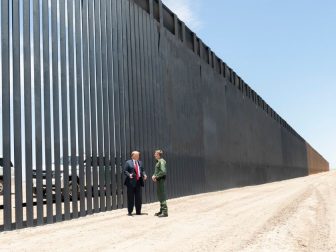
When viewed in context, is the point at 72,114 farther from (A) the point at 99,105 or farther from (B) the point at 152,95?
(B) the point at 152,95

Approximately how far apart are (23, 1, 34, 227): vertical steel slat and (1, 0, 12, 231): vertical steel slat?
570mm

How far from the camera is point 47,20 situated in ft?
39.5

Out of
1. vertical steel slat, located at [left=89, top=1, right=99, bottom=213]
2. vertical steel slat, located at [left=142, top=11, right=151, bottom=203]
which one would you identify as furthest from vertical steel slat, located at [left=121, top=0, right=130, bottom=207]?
vertical steel slat, located at [left=89, top=1, right=99, bottom=213]

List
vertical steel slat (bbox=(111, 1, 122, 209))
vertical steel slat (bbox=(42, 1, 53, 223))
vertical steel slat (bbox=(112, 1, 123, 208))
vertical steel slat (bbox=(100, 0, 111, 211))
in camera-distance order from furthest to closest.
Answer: vertical steel slat (bbox=(112, 1, 123, 208))
vertical steel slat (bbox=(111, 1, 122, 209))
vertical steel slat (bbox=(100, 0, 111, 211))
vertical steel slat (bbox=(42, 1, 53, 223))

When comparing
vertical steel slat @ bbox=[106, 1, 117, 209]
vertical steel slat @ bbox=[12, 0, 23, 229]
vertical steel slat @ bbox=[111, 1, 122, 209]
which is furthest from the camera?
vertical steel slat @ bbox=[111, 1, 122, 209]

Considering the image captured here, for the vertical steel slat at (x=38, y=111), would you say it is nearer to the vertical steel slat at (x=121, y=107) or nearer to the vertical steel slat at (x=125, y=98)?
the vertical steel slat at (x=121, y=107)

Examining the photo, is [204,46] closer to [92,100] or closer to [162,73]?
[162,73]

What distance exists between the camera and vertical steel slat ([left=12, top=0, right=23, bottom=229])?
1036 centimetres

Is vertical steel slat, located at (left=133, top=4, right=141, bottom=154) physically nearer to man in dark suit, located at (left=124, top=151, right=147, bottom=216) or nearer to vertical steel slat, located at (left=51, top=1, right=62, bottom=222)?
man in dark suit, located at (left=124, top=151, right=147, bottom=216)

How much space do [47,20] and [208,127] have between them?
1572 cm

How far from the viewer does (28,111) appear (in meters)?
10.9

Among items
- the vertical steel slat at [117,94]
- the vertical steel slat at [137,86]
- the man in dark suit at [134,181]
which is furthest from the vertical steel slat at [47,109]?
the vertical steel slat at [137,86]

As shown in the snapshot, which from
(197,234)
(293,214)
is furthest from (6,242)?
(293,214)

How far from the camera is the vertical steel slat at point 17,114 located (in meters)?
10.4
